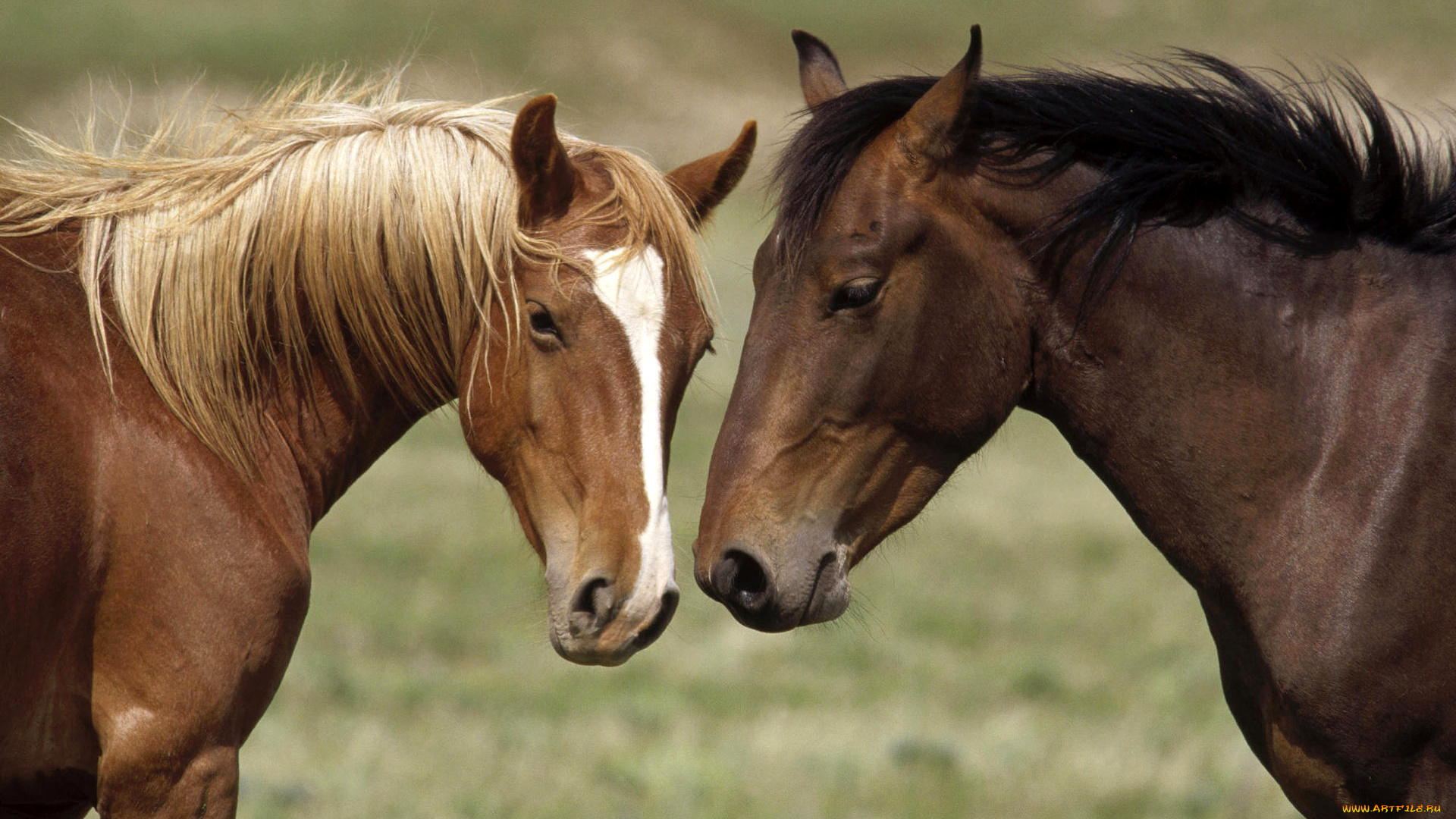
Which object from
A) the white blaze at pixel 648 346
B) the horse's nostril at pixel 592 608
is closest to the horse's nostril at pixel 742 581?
the white blaze at pixel 648 346

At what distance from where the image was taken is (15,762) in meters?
2.84

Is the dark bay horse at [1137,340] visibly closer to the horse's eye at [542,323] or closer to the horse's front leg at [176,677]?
the horse's eye at [542,323]

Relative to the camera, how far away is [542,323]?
318cm

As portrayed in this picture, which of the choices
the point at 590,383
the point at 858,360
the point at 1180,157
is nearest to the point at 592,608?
the point at 590,383

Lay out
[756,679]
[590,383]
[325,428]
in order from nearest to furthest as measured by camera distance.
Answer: [590,383] → [325,428] → [756,679]

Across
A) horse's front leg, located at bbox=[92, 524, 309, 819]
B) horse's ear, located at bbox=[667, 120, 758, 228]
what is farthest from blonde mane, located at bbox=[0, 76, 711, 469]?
horse's front leg, located at bbox=[92, 524, 309, 819]

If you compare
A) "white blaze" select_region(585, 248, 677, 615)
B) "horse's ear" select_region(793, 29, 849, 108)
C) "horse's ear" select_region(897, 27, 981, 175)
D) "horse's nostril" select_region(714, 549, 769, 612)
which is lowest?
"horse's nostril" select_region(714, 549, 769, 612)

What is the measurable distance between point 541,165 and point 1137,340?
147cm

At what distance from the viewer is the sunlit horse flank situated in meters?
2.83

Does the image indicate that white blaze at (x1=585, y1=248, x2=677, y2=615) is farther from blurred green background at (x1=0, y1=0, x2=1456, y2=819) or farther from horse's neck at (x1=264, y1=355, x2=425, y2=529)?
horse's neck at (x1=264, y1=355, x2=425, y2=529)

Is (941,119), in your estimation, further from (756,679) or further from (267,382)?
(756,679)

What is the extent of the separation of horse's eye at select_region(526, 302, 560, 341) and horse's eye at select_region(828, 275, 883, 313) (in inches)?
26.9

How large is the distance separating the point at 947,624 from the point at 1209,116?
6.99 meters

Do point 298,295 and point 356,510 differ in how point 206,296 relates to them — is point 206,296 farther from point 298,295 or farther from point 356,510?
point 356,510
